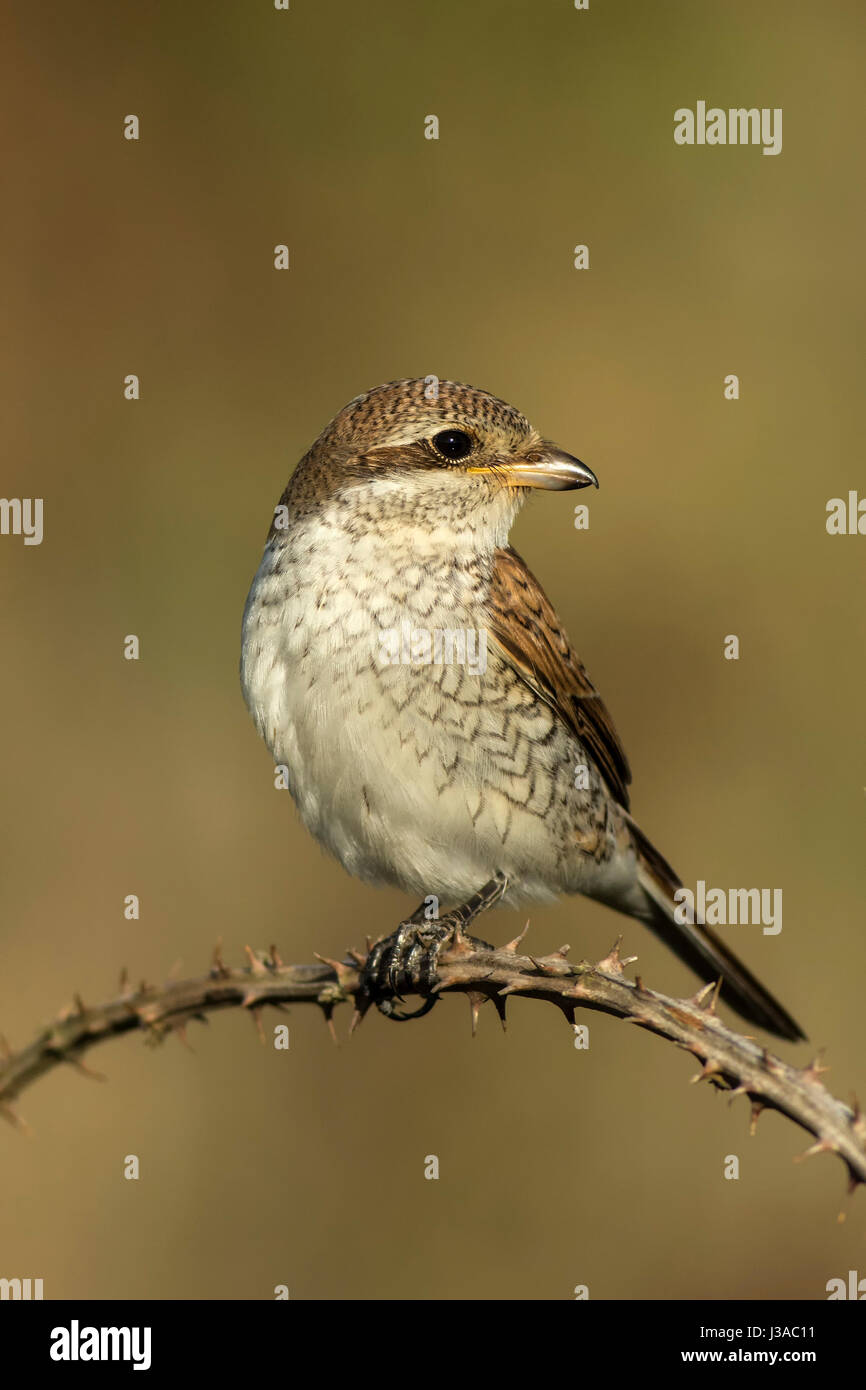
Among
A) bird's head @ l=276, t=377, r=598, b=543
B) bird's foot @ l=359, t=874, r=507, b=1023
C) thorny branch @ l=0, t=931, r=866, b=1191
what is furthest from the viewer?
bird's head @ l=276, t=377, r=598, b=543

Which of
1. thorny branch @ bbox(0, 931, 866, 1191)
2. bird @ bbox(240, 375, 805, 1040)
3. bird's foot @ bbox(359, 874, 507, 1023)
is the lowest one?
thorny branch @ bbox(0, 931, 866, 1191)

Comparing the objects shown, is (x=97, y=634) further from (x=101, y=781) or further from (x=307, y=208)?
(x=307, y=208)

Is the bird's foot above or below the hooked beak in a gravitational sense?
below

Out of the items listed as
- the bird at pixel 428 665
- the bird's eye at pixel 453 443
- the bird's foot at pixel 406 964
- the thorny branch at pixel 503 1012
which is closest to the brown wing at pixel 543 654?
the bird at pixel 428 665

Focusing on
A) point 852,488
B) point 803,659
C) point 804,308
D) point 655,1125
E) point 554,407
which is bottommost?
point 655,1125

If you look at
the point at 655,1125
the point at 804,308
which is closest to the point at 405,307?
the point at 804,308

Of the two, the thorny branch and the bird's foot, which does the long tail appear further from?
the thorny branch

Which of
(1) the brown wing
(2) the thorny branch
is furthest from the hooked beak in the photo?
(2) the thorny branch
